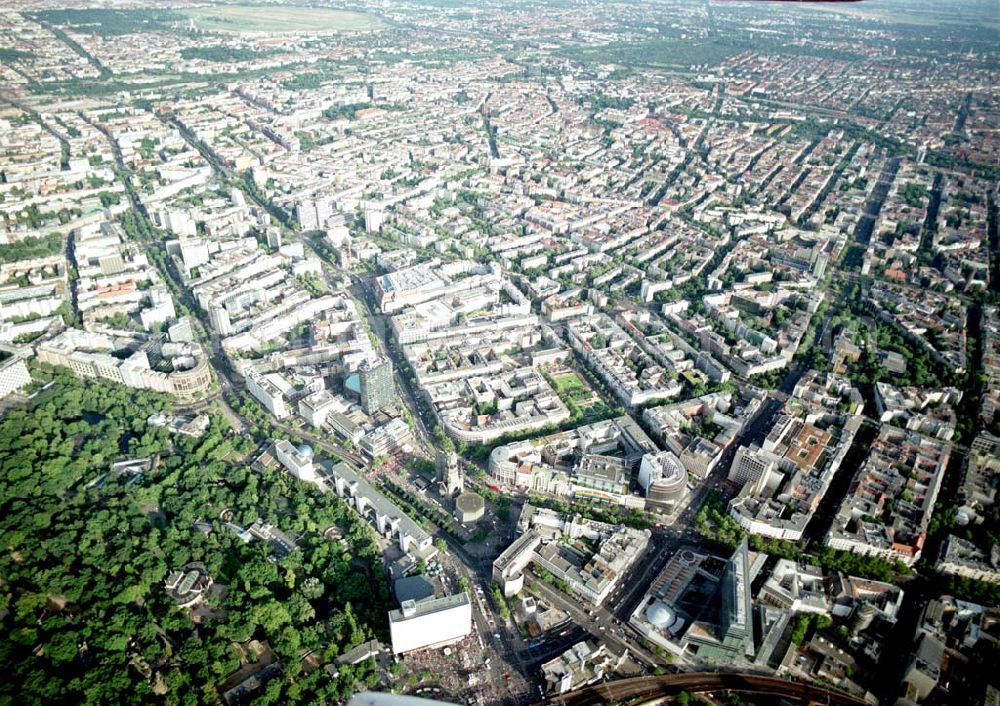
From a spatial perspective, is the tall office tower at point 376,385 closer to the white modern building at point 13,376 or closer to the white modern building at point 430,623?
the white modern building at point 430,623

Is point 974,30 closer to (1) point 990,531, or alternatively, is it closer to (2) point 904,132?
(2) point 904,132

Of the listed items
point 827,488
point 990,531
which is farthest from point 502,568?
point 990,531

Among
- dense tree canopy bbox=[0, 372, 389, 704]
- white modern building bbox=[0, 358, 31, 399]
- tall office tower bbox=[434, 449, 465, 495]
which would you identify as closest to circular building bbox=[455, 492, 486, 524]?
tall office tower bbox=[434, 449, 465, 495]

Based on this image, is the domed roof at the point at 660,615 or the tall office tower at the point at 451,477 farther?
the tall office tower at the point at 451,477

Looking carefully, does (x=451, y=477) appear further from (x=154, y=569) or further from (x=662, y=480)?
(x=154, y=569)

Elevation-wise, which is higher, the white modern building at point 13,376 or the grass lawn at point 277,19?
the grass lawn at point 277,19

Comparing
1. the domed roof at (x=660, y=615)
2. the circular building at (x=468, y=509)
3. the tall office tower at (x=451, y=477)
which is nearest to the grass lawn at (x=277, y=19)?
the tall office tower at (x=451, y=477)

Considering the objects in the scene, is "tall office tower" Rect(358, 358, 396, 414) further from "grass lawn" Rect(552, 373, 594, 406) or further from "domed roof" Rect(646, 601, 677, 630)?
"domed roof" Rect(646, 601, 677, 630)
